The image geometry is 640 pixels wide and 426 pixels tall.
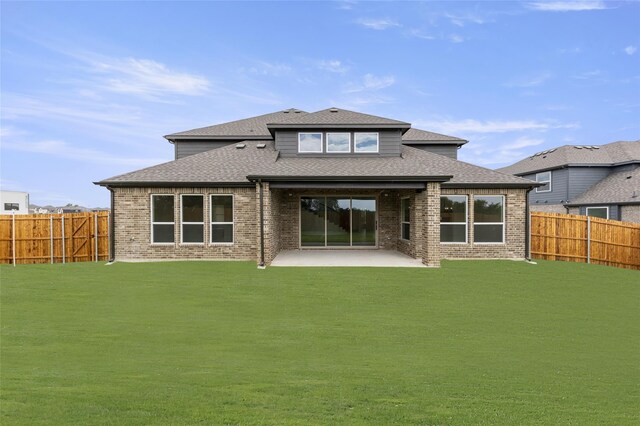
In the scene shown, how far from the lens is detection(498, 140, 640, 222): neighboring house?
21.9m

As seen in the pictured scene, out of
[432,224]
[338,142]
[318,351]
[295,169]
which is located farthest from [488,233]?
[318,351]

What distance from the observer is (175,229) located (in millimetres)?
15234

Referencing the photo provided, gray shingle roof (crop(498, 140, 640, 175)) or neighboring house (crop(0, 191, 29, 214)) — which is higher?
gray shingle roof (crop(498, 140, 640, 175))

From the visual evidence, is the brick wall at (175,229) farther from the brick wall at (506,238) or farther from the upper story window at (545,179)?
the upper story window at (545,179)

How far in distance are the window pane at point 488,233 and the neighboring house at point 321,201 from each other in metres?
0.04

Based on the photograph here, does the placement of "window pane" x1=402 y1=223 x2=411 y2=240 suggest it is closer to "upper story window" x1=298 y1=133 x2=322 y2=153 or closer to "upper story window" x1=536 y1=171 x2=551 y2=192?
"upper story window" x1=298 y1=133 x2=322 y2=153

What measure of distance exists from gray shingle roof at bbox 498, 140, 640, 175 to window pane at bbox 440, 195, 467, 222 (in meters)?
14.6

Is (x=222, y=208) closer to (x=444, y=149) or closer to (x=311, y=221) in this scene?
(x=311, y=221)

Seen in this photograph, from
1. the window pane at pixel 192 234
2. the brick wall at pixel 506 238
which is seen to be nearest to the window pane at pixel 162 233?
the window pane at pixel 192 234

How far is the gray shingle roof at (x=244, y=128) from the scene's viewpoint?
69.8 ft

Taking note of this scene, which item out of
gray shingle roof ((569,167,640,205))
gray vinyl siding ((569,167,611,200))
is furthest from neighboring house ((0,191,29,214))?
gray shingle roof ((569,167,640,205))

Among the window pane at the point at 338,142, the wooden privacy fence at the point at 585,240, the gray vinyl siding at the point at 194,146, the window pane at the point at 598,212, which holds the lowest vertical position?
the wooden privacy fence at the point at 585,240

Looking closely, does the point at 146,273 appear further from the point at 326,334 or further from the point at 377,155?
the point at 377,155

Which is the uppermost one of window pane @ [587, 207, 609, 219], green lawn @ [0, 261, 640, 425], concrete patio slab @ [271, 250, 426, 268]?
window pane @ [587, 207, 609, 219]
